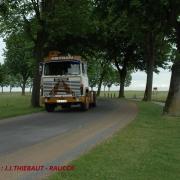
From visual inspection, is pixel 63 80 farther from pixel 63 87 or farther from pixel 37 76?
pixel 37 76

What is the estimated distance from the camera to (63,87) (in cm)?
3253

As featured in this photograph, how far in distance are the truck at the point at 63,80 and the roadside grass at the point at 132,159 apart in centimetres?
1429

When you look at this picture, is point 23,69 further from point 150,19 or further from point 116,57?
point 150,19

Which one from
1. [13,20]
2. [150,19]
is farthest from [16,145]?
[13,20]

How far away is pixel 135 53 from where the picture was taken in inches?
2753

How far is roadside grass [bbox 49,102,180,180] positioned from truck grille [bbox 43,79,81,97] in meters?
14.3

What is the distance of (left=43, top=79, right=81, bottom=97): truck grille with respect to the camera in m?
32.4

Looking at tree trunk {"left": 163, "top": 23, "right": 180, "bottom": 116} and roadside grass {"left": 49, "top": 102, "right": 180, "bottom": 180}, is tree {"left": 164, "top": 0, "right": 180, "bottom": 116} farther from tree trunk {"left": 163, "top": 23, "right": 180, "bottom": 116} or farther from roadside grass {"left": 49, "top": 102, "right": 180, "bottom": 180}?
roadside grass {"left": 49, "top": 102, "right": 180, "bottom": 180}

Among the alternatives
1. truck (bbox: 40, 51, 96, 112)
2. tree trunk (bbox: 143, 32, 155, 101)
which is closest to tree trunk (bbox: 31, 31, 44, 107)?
truck (bbox: 40, 51, 96, 112)

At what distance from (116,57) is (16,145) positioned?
56.3m

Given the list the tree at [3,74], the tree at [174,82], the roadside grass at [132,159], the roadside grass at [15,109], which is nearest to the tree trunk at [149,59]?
the roadside grass at [15,109]

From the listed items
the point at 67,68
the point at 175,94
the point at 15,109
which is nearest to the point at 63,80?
the point at 67,68

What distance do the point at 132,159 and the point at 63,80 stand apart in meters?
20.3

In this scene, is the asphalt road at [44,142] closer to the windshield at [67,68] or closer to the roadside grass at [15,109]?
the roadside grass at [15,109]
